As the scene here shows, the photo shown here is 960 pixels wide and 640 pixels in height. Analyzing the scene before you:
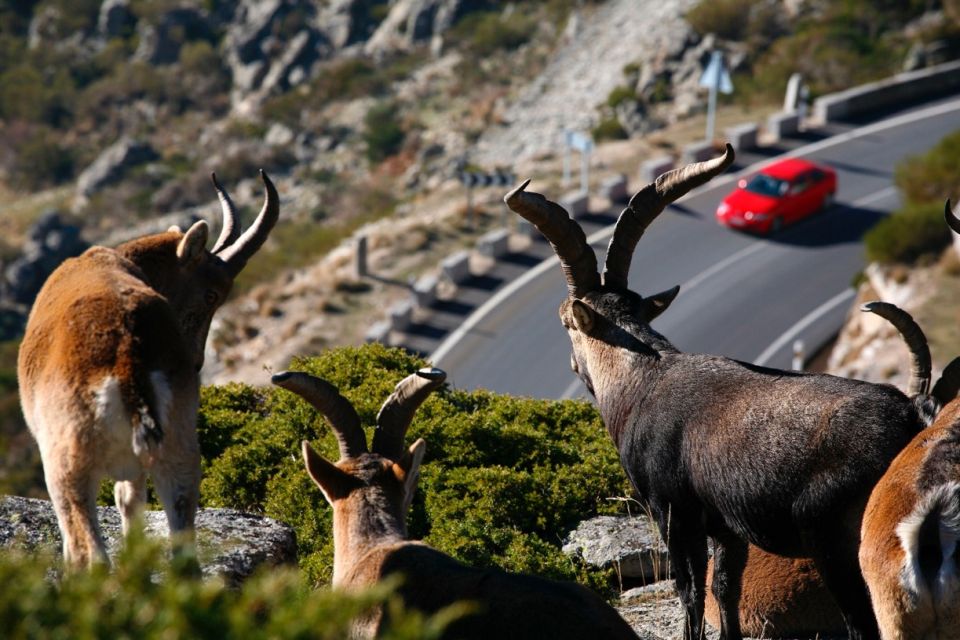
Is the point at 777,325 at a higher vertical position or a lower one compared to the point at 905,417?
higher

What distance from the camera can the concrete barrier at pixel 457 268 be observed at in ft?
120

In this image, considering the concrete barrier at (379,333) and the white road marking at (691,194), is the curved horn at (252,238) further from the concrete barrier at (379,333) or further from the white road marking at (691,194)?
the concrete barrier at (379,333)

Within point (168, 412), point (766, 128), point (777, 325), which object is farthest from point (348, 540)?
point (766, 128)

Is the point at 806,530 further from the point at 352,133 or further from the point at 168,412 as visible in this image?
the point at 352,133

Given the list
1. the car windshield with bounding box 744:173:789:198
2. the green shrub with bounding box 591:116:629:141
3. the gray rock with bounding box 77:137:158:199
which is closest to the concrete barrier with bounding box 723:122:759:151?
the car windshield with bounding box 744:173:789:198

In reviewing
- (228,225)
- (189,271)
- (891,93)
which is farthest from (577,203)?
(189,271)

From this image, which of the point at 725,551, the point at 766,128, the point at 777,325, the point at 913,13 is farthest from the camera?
the point at 913,13

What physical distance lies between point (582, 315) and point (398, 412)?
1.86 metres

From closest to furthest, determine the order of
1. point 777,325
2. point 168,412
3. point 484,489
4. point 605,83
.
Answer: point 168,412 → point 484,489 → point 777,325 → point 605,83

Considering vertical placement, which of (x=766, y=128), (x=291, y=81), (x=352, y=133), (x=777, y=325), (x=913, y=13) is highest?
(x=291, y=81)

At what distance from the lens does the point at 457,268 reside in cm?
3681

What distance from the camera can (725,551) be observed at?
9008mm

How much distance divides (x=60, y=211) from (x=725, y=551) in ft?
220

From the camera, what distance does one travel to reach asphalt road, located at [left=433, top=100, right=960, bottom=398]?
1272 inches
